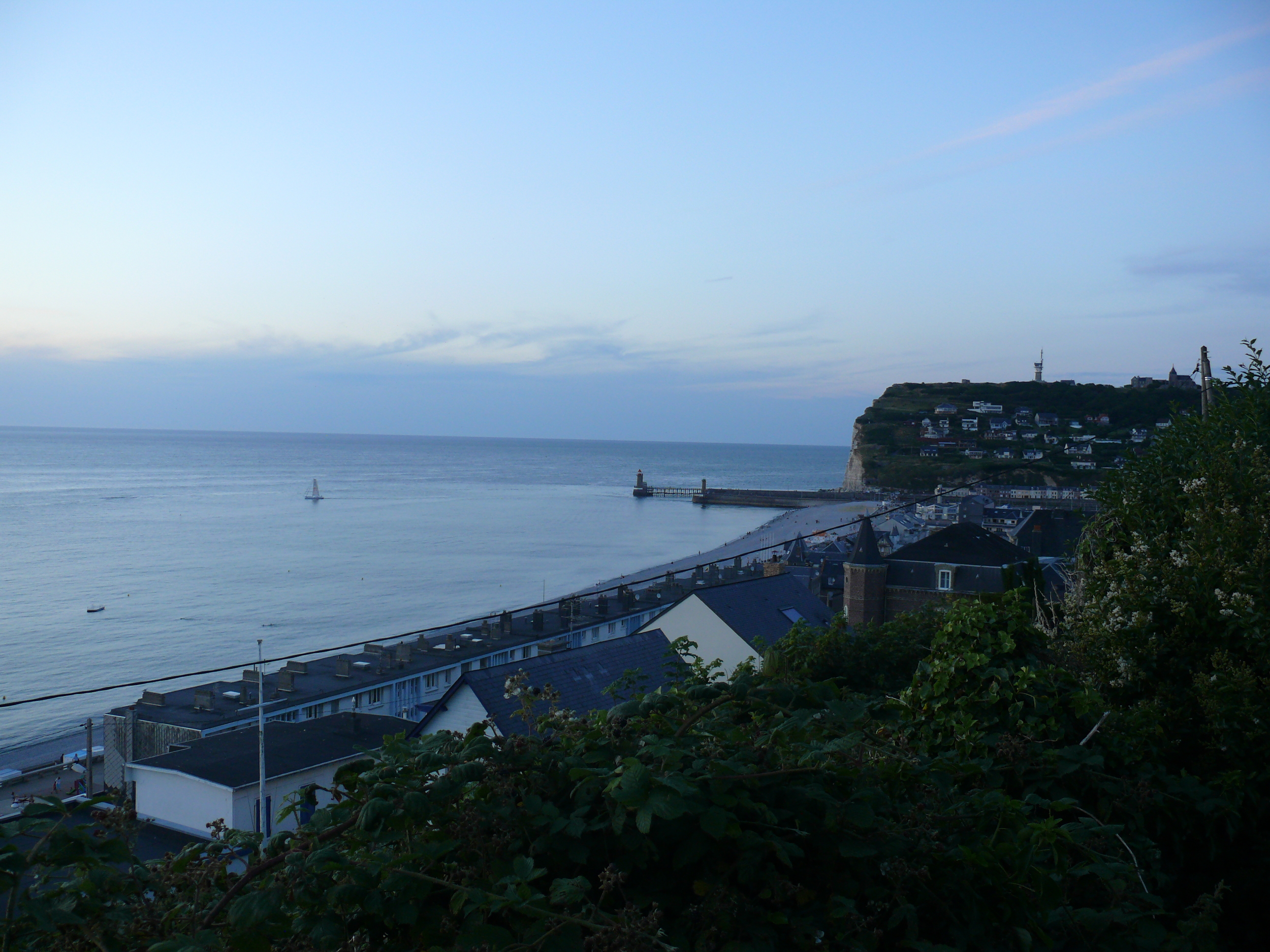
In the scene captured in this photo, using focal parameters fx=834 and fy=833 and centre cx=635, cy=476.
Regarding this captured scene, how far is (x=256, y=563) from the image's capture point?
72.0 m

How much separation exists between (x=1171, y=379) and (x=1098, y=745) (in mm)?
114069

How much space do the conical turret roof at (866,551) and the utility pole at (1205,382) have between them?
31199 mm

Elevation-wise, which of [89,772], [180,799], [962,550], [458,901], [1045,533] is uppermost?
[458,901]

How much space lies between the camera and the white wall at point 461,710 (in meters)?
17.1

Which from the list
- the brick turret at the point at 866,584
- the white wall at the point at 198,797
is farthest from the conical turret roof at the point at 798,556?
the white wall at the point at 198,797

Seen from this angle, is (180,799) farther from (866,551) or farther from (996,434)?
(996,434)

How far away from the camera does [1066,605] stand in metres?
6.79

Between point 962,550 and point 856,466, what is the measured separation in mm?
117066

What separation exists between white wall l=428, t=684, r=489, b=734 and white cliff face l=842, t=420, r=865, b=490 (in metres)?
140

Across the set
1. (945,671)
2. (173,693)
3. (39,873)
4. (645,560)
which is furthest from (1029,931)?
(645,560)

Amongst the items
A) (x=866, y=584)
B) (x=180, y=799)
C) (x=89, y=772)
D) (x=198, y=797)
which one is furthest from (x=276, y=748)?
(x=866, y=584)

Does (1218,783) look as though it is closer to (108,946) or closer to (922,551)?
(108,946)

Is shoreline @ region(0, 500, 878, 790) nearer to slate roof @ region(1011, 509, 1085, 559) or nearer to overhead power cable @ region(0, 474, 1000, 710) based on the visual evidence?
overhead power cable @ region(0, 474, 1000, 710)

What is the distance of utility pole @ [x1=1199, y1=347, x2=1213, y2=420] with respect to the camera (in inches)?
299
